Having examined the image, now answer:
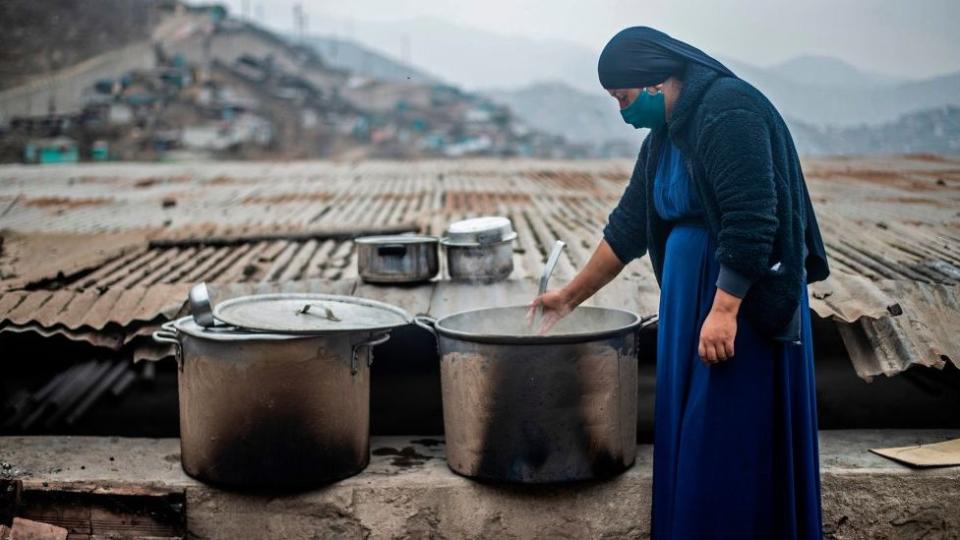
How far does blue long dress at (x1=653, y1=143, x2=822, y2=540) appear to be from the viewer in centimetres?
291

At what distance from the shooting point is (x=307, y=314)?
4020mm

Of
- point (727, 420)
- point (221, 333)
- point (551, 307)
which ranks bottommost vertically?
point (727, 420)

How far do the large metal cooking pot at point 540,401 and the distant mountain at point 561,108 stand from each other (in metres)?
95.4

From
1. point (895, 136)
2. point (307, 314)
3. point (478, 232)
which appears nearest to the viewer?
point (307, 314)

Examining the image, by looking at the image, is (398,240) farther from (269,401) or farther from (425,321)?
(269,401)

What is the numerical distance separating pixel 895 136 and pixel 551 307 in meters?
13.6

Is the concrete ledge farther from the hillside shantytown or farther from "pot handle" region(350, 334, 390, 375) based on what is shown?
"pot handle" region(350, 334, 390, 375)

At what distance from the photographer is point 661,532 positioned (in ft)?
10.3

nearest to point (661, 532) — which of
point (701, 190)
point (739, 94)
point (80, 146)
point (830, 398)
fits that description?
point (701, 190)

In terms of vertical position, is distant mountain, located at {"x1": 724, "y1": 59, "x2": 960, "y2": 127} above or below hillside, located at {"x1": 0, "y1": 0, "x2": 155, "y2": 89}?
below

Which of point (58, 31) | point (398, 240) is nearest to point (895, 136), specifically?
point (398, 240)

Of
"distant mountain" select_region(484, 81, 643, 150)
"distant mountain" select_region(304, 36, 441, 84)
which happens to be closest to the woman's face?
"distant mountain" select_region(484, 81, 643, 150)

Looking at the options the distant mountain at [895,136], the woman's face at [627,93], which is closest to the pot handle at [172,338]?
the woman's face at [627,93]

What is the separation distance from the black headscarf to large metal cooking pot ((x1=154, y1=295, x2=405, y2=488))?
62.7 inches
